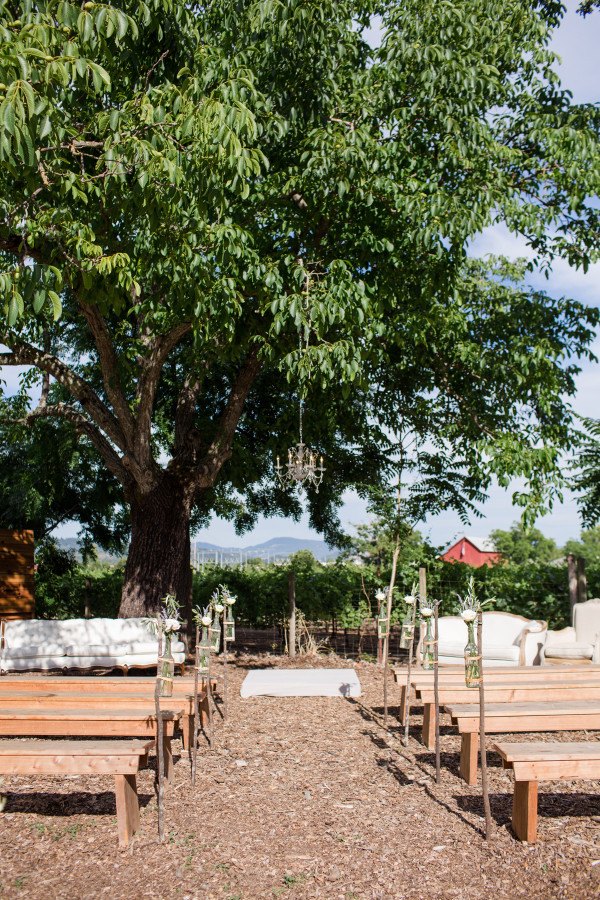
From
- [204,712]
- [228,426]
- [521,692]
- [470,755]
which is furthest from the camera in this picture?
[228,426]

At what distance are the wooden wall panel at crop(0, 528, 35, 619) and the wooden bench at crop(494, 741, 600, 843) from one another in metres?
9.18

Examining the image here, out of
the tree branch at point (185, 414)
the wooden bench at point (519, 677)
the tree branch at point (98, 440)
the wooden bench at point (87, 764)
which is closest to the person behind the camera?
the wooden bench at point (87, 764)

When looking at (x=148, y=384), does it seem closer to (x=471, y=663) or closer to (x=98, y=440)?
(x=98, y=440)

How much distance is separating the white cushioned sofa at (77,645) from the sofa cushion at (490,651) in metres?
3.05

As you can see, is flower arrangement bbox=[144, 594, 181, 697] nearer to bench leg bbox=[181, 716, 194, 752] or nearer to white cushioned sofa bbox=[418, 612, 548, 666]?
bench leg bbox=[181, 716, 194, 752]

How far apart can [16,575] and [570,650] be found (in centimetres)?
808

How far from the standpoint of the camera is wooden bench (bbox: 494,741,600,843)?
12.4ft

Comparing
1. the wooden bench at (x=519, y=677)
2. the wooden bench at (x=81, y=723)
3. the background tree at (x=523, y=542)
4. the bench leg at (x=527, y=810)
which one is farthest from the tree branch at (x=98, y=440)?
the background tree at (x=523, y=542)

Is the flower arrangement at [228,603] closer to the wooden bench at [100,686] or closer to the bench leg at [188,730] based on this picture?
the wooden bench at [100,686]

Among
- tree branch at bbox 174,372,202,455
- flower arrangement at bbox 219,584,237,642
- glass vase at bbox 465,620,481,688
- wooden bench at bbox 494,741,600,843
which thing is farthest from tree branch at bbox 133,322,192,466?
wooden bench at bbox 494,741,600,843

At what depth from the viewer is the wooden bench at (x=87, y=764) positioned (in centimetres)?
378

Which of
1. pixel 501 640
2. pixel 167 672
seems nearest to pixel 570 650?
pixel 501 640

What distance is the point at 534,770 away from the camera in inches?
149

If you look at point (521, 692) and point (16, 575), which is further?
point (16, 575)
